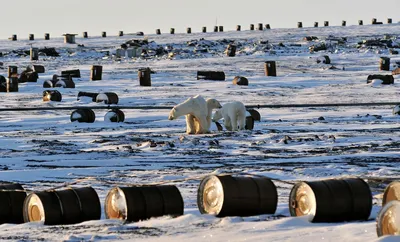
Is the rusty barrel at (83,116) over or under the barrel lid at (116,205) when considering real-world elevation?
under

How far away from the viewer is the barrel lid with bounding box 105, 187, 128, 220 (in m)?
11.3

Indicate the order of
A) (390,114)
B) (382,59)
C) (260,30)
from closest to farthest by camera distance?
1. (390,114)
2. (382,59)
3. (260,30)

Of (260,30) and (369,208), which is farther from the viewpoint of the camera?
(260,30)

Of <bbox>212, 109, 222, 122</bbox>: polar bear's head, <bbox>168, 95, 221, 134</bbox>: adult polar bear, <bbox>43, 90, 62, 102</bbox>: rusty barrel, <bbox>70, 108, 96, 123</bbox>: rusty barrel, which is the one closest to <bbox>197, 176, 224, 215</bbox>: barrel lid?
<bbox>168, 95, 221, 134</bbox>: adult polar bear

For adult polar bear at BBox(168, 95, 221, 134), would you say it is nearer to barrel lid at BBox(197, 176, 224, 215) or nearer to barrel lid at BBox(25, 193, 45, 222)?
barrel lid at BBox(25, 193, 45, 222)

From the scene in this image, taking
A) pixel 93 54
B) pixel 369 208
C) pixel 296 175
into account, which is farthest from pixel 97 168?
pixel 93 54

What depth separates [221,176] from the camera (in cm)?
1111

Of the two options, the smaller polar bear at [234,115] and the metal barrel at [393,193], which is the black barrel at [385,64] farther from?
the metal barrel at [393,193]

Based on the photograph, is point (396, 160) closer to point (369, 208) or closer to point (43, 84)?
point (369, 208)

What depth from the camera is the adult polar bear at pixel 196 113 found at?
23750 mm

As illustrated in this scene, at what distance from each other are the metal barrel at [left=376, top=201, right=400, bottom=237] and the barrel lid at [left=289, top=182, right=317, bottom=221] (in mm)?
1308

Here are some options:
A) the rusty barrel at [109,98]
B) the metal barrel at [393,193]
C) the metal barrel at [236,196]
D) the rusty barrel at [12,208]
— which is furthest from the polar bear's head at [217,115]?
the metal barrel at [393,193]

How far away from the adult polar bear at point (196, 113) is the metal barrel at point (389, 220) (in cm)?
1442

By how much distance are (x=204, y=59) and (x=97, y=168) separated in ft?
129
